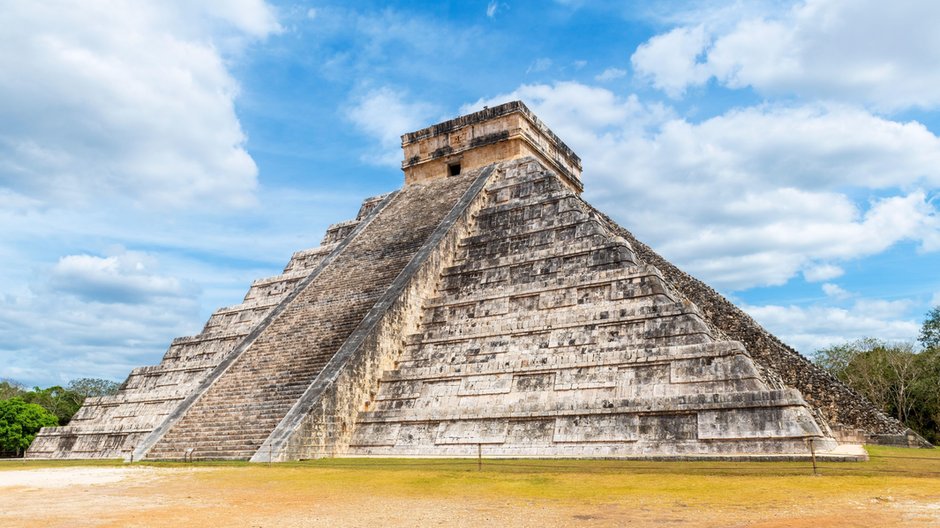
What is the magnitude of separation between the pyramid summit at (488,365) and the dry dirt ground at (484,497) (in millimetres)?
1451

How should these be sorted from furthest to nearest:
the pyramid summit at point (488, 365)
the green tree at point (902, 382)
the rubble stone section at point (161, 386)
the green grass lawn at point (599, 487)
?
the green tree at point (902, 382), the rubble stone section at point (161, 386), the pyramid summit at point (488, 365), the green grass lawn at point (599, 487)

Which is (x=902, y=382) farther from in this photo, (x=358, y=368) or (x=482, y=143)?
(x=358, y=368)

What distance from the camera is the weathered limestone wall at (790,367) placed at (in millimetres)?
12773

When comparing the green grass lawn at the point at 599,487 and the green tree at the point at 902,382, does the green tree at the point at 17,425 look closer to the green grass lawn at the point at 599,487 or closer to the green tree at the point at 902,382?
the green grass lawn at the point at 599,487

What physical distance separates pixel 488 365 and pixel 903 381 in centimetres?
1974

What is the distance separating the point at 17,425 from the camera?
26016 millimetres

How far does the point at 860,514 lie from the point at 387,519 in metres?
3.70

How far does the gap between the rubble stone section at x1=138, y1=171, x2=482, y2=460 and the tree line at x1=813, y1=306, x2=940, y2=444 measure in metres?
17.8

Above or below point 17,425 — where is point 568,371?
above

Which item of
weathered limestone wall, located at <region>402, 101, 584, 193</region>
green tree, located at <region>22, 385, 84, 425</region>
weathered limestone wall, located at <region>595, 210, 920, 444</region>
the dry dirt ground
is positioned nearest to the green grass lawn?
the dry dirt ground

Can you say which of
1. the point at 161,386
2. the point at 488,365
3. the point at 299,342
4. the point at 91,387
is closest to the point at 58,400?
the point at 91,387

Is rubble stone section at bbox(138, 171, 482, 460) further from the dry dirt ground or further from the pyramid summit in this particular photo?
the dry dirt ground

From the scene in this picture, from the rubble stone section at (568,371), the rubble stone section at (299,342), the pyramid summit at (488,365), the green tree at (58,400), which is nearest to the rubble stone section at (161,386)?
the pyramid summit at (488,365)

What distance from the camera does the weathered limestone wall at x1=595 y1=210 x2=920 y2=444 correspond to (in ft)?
41.9
